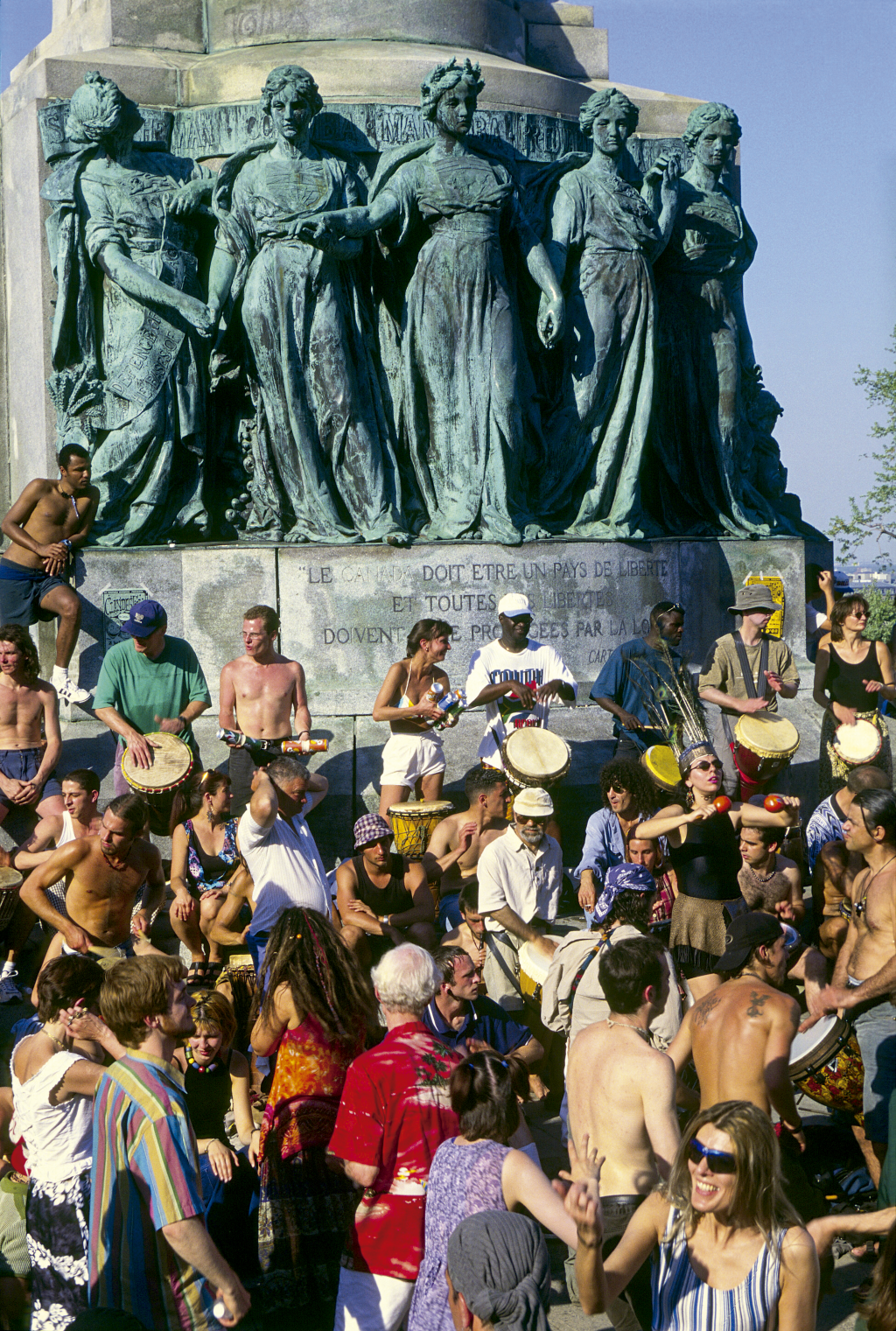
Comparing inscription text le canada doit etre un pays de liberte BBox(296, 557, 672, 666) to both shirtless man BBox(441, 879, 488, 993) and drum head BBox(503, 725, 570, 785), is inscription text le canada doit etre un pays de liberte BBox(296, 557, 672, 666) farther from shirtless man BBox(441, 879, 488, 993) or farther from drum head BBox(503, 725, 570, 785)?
shirtless man BBox(441, 879, 488, 993)

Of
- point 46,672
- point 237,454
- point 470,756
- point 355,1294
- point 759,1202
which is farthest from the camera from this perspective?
point 237,454

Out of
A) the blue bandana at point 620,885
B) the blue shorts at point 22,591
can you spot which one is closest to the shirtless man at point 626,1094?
the blue bandana at point 620,885

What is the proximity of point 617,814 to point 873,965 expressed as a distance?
239 centimetres

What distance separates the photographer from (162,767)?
29.1 ft

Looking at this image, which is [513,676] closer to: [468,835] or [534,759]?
[534,759]

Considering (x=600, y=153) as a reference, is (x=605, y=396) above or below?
below

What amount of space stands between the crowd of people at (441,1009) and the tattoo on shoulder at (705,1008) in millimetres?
13

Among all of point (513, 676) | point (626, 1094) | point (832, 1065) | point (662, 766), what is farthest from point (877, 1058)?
point (513, 676)

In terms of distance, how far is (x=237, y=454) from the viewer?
466 inches

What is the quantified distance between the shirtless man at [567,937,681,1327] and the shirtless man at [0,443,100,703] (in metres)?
5.92

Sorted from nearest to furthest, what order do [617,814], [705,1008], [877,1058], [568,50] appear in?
[705,1008] < [877,1058] < [617,814] < [568,50]

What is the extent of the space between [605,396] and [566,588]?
1608 millimetres

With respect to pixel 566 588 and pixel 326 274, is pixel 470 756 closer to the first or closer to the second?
pixel 566 588

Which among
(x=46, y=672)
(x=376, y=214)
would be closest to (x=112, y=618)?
(x=46, y=672)
